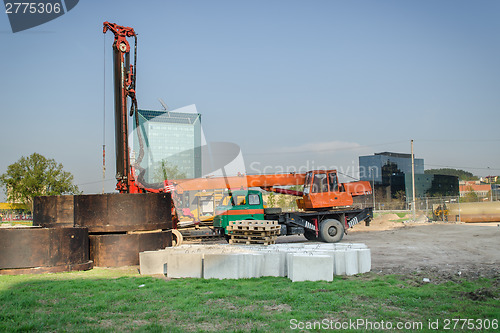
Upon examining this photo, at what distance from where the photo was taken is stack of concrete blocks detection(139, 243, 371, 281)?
9.23m

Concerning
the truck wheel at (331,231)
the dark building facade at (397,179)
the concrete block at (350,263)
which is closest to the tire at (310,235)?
the truck wheel at (331,231)

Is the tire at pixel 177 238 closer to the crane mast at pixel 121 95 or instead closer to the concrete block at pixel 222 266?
the crane mast at pixel 121 95

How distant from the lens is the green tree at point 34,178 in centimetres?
4022

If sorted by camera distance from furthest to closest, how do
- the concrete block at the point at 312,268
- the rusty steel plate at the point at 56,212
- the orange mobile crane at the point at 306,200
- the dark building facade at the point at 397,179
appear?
the dark building facade at the point at 397,179, the orange mobile crane at the point at 306,200, the rusty steel plate at the point at 56,212, the concrete block at the point at 312,268

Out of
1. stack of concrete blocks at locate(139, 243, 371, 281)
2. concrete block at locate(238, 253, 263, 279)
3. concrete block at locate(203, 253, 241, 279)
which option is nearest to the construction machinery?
stack of concrete blocks at locate(139, 243, 371, 281)

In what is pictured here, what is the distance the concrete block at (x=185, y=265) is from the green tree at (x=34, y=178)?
34149 millimetres

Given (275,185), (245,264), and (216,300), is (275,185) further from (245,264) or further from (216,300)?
(216,300)

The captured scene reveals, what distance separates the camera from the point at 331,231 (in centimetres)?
1942

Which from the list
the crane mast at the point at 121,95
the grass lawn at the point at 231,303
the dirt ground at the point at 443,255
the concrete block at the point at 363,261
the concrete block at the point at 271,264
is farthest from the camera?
the crane mast at the point at 121,95

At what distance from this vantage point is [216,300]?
7.61m

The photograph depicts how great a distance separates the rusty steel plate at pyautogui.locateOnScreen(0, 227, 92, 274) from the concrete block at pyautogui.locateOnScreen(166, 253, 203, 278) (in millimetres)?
2510

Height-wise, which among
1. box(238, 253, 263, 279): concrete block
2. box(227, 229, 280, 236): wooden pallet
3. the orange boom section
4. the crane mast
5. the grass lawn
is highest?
the crane mast

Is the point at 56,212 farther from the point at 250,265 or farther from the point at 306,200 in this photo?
the point at 306,200

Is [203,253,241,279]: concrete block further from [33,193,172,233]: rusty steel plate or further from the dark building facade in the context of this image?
the dark building facade
